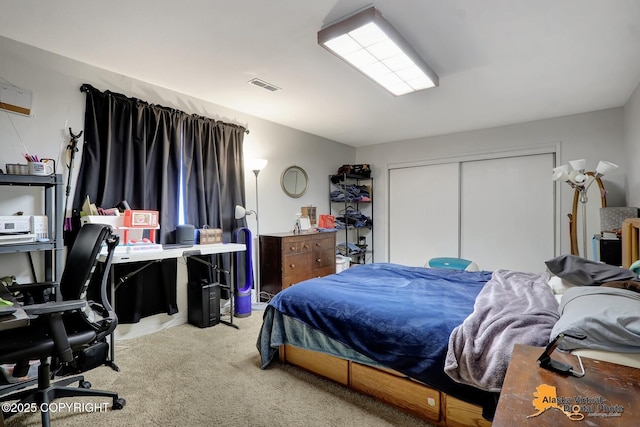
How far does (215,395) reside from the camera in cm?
186

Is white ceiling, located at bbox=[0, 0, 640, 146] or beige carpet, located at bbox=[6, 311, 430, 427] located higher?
white ceiling, located at bbox=[0, 0, 640, 146]

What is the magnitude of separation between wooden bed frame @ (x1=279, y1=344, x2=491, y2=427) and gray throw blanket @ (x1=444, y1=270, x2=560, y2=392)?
22cm

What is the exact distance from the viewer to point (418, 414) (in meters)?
1.64

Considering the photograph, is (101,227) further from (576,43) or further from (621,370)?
(576,43)

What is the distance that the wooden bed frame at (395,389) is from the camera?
58.2 inches

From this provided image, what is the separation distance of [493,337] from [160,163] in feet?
9.70

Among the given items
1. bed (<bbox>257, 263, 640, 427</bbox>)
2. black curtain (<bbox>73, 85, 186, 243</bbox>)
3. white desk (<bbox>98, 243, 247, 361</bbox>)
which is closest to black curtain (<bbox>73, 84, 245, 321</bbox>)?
black curtain (<bbox>73, 85, 186, 243</bbox>)

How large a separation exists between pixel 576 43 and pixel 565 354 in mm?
2263

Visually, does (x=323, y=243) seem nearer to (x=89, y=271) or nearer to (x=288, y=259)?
(x=288, y=259)

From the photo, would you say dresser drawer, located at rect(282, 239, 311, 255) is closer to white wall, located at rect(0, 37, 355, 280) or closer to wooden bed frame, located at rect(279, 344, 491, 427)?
white wall, located at rect(0, 37, 355, 280)

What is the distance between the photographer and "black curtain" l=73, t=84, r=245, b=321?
254 centimetres

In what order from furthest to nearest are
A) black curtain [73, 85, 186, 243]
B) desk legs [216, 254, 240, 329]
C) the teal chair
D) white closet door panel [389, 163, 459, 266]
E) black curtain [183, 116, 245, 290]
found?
white closet door panel [389, 163, 459, 266]
the teal chair
black curtain [183, 116, 245, 290]
desk legs [216, 254, 240, 329]
black curtain [73, 85, 186, 243]

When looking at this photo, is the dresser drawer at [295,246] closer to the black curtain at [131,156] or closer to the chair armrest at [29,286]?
the black curtain at [131,156]

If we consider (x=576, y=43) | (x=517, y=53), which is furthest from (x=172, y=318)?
(x=576, y=43)
